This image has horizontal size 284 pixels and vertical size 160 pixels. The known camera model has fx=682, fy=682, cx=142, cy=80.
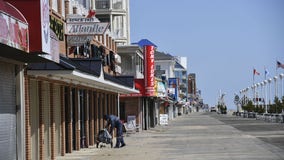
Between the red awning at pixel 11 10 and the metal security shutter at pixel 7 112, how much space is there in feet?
7.94

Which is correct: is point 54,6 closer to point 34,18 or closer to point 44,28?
point 44,28

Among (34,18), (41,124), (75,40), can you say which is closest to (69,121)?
(75,40)

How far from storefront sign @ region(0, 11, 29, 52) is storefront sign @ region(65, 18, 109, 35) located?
11.9 meters

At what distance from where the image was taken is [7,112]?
17.5 m

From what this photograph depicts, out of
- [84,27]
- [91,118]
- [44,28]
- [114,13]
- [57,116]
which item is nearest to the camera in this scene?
[44,28]

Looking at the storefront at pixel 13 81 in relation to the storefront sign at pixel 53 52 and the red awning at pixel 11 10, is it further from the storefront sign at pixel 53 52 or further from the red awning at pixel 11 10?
the storefront sign at pixel 53 52

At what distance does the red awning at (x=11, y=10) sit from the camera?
536 inches

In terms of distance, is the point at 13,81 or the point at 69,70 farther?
the point at 69,70

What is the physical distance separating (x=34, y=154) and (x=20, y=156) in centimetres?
390

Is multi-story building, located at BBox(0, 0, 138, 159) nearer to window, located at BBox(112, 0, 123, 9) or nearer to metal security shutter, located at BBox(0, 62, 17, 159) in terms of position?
metal security shutter, located at BBox(0, 62, 17, 159)

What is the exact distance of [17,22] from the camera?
46.7 feet

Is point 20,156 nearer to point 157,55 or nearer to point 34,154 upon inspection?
point 34,154

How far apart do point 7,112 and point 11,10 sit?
3.85 meters

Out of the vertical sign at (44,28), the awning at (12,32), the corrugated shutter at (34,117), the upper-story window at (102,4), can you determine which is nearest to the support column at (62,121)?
the corrugated shutter at (34,117)
